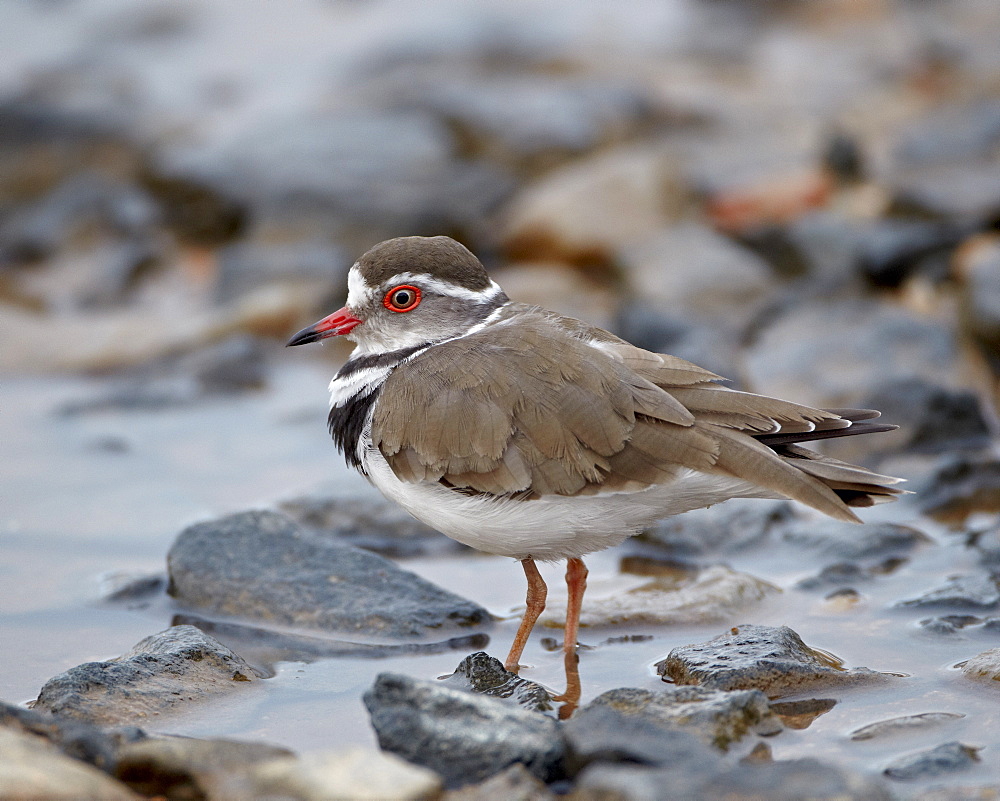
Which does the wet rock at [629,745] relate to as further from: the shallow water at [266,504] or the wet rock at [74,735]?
the wet rock at [74,735]

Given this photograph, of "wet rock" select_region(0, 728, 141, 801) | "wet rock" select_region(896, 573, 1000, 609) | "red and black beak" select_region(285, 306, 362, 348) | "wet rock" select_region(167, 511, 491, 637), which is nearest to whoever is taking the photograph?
"wet rock" select_region(0, 728, 141, 801)

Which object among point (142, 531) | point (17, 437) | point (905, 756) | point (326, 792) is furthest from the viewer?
point (17, 437)

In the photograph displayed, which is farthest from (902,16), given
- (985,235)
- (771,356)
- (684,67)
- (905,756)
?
(905,756)

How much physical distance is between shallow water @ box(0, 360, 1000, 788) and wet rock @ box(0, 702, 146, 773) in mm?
611

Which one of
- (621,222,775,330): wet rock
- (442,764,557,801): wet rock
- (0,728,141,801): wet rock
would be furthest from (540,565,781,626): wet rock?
(621,222,775,330): wet rock

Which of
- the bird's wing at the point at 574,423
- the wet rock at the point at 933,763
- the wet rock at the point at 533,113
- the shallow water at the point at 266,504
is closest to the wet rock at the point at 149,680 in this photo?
the shallow water at the point at 266,504

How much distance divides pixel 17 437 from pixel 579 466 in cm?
578

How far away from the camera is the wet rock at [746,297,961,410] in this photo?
9.17m

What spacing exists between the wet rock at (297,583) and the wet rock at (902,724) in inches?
91.7

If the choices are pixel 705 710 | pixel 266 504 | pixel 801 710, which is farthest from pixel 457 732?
pixel 266 504

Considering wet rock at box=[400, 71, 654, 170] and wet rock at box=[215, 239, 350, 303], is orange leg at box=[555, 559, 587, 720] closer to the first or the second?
wet rock at box=[215, 239, 350, 303]

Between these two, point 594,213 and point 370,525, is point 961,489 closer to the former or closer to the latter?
point 370,525

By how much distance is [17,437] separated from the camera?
→ 950 cm

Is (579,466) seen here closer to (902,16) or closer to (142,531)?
(142,531)
